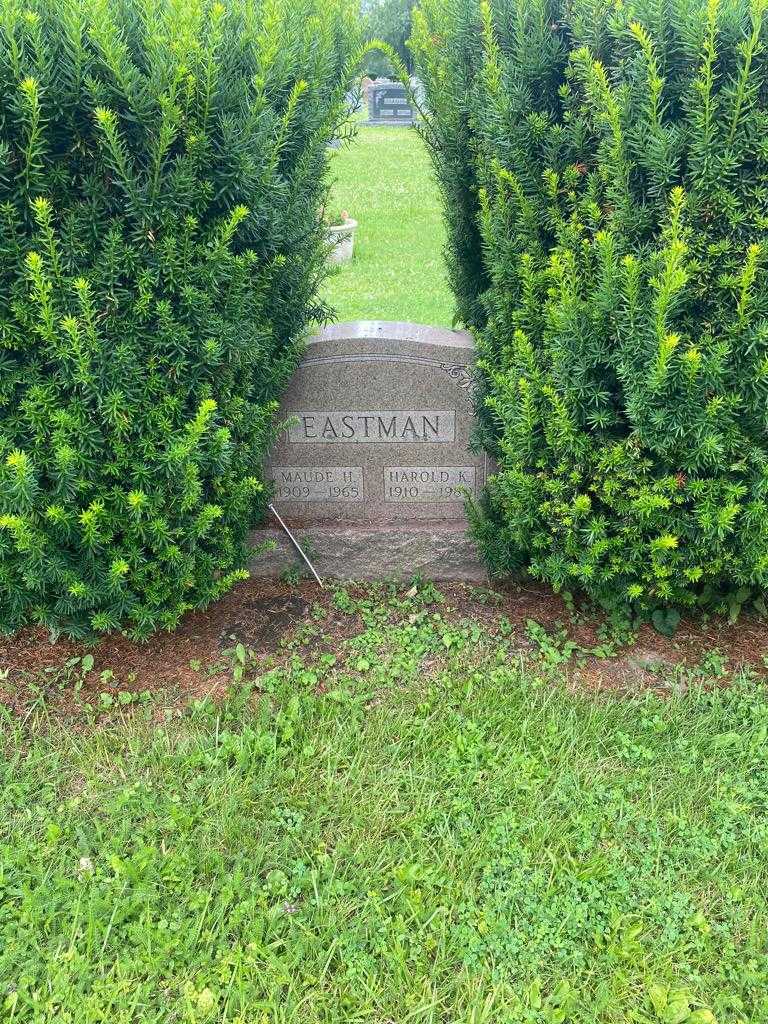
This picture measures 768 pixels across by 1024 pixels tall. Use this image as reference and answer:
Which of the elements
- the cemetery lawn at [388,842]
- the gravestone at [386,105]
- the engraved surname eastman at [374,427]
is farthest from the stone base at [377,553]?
the gravestone at [386,105]

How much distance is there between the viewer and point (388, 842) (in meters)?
2.50

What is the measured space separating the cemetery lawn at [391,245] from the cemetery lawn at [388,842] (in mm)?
2124

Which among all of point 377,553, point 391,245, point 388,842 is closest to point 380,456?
point 377,553

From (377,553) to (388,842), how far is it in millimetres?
Answer: 1642

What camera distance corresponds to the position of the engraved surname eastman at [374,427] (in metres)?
3.81

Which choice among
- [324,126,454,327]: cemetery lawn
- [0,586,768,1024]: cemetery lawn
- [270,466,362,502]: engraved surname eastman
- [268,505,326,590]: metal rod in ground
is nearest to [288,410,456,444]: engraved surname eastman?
[270,466,362,502]: engraved surname eastman

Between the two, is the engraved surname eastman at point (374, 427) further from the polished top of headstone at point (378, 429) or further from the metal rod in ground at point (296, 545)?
the metal rod in ground at point (296, 545)

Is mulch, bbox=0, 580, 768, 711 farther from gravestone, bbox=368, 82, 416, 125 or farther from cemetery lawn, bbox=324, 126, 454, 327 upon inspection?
gravestone, bbox=368, 82, 416, 125

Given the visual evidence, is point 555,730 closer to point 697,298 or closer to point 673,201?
point 697,298

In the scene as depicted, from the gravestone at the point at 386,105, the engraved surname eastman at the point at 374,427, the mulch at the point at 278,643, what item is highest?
the gravestone at the point at 386,105

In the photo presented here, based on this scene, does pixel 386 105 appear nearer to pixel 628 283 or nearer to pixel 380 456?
pixel 380 456

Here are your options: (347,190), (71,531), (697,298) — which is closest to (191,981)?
(71,531)

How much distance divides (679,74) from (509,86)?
0.60m

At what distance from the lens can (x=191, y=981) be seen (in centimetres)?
212
